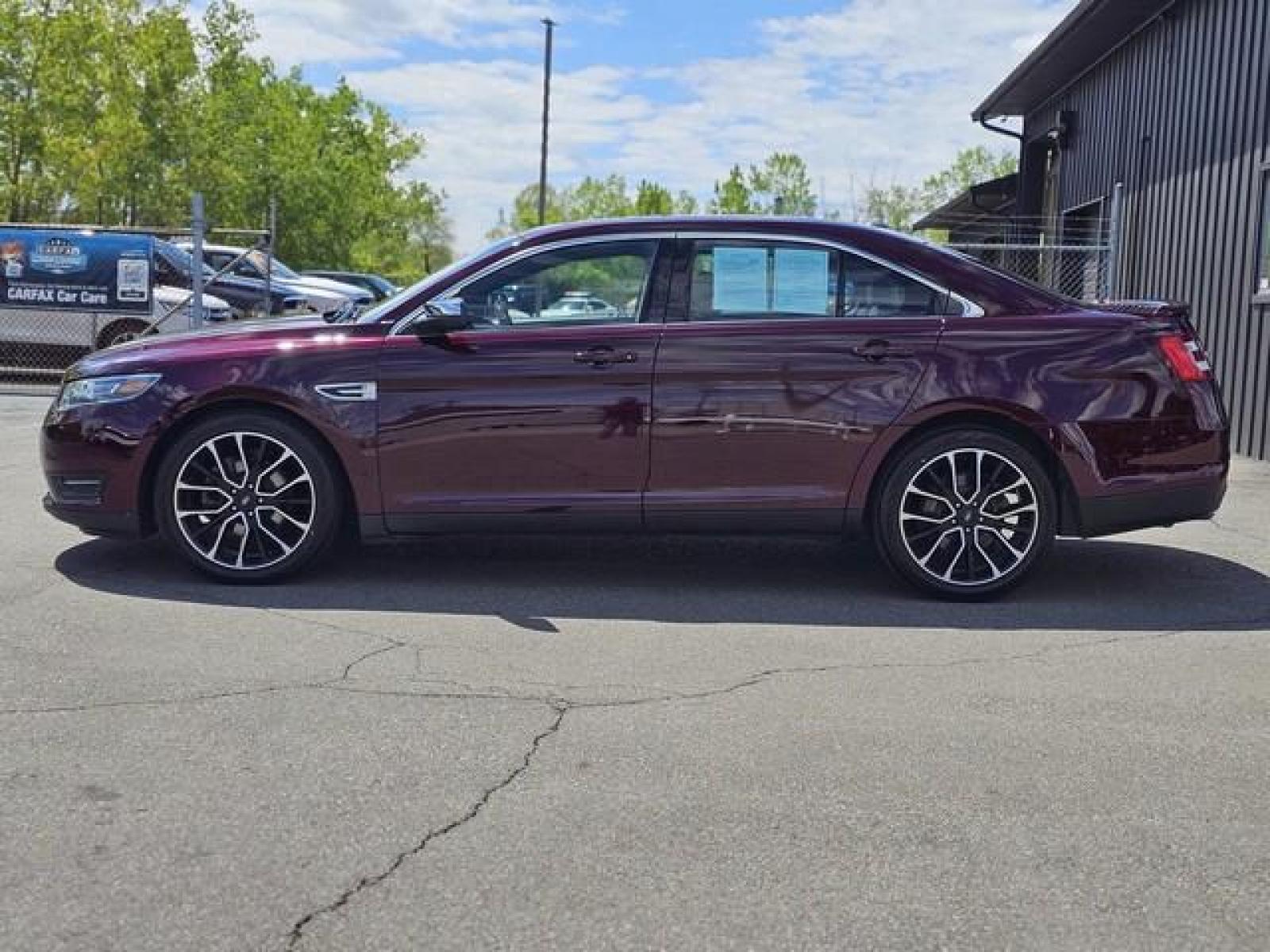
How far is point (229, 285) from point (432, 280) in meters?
15.3

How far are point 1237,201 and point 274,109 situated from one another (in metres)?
30.5

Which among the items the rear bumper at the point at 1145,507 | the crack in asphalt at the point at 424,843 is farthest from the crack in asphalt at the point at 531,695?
the rear bumper at the point at 1145,507

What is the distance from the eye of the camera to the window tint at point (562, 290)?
5.75 metres

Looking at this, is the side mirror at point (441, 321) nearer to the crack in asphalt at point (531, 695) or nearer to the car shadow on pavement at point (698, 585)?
the car shadow on pavement at point (698, 585)

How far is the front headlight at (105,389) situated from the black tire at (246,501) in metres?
0.28

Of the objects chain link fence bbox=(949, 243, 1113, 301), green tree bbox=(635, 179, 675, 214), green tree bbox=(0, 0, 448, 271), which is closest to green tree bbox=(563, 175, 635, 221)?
green tree bbox=(635, 179, 675, 214)

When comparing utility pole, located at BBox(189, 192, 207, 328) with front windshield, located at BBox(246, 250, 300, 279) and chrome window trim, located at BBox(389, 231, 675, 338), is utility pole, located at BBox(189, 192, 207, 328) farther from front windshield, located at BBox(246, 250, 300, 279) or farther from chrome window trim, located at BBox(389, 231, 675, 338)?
chrome window trim, located at BBox(389, 231, 675, 338)

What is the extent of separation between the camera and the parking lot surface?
9.36ft

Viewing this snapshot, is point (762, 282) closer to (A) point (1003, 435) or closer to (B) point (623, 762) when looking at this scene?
(A) point (1003, 435)

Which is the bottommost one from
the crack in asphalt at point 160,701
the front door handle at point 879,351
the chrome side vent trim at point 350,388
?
the crack in asphalt at point 160,701

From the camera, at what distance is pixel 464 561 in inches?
253

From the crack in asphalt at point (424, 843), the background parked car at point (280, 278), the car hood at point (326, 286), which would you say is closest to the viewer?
the crack in asphalt at point (424, 843)

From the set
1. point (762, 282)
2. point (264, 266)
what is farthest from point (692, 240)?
point (264, 266)

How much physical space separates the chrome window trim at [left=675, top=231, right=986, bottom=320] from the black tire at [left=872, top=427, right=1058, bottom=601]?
510mm
